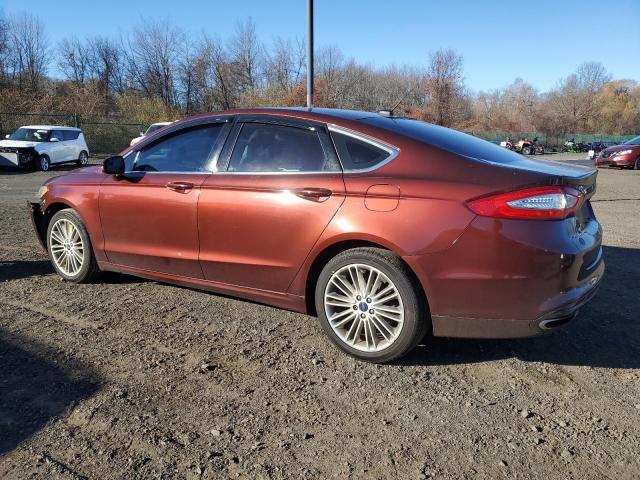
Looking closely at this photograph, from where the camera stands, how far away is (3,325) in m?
3.74

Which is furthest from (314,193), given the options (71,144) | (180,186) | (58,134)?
(71,144)

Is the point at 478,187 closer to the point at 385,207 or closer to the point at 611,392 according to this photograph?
the point at 385,207

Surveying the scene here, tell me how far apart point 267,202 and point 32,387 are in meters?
1.79

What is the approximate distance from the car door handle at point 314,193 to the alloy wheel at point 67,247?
8.03ft

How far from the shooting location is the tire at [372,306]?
10.2 ft

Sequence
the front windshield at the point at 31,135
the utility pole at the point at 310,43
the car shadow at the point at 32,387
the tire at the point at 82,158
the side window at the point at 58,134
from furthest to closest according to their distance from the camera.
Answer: the tire at the point at 82,158, the side window at the point at 58,134, the front windshield at the point at 31,135, the utility pole at the point at 310,43, the car shadow at the point at 32,387

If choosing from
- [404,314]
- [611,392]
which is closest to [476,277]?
[404,314]

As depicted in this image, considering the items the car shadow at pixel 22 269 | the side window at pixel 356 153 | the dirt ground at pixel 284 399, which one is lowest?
the dirt ground at pixel 284 399

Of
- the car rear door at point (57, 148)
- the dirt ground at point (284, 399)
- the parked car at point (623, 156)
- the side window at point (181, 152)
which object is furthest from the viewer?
the parked car at point (623, 156)

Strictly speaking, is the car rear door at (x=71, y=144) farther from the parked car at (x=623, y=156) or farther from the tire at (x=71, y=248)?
the parked car at (x=623, y=156)

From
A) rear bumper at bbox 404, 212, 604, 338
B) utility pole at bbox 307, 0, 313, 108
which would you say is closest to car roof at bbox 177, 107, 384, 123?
rear bumper at bbox 404, 212, 604, 338

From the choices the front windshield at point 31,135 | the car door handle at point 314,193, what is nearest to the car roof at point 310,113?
the car door handle at point 314,193

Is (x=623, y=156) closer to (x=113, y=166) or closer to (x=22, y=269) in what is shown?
(x=113, y=166)

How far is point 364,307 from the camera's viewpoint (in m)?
3.27
